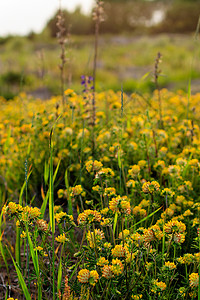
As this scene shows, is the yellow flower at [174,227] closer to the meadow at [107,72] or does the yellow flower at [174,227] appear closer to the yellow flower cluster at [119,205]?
the yellow flower cluster at [119,205]

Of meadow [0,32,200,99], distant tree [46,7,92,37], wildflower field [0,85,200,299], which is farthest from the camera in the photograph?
distant tree [46,7,92,37]

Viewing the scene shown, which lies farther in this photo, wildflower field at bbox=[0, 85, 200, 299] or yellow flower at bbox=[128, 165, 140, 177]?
yellow flower at bbox=[128, 165, 140, 177]

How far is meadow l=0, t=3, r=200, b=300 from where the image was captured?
1037 millimetres

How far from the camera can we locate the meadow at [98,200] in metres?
1.04

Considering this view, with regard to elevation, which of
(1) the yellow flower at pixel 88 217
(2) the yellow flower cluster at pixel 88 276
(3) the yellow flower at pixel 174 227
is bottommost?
(2) the yellow flower cluster at pixel 88 276

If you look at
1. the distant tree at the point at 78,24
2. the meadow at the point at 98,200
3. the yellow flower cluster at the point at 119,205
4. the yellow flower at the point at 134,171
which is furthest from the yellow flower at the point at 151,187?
the distant tree at the point at 78,24

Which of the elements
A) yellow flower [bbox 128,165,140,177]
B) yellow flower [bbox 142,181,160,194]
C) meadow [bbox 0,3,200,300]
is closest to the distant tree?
meadow [bbox 0,3,200,300]

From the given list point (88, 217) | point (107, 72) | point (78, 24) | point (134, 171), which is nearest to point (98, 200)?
point (134, 171)

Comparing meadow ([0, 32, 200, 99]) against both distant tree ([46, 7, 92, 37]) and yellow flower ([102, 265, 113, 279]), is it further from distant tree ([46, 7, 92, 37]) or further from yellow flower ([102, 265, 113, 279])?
distant tree ([46, 7, 92, 37])

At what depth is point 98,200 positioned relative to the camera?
1.78 meters

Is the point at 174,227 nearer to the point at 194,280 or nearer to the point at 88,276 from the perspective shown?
the point at 194,280

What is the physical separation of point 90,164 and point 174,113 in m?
2.06

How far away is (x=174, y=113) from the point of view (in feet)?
10.3

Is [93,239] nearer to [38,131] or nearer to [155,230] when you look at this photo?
[155,230]
